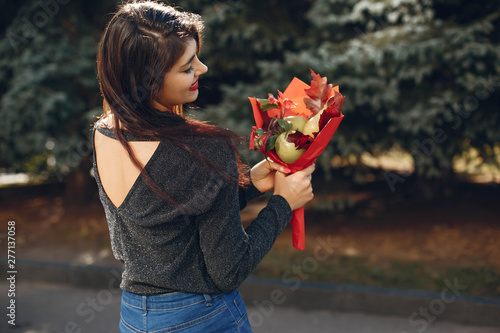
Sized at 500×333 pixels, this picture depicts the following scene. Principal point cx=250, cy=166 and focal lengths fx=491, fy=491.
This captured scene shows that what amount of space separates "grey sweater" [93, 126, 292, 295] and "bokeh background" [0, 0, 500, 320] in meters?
3.31

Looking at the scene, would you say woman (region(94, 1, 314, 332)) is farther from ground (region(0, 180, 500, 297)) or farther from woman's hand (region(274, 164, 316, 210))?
ground (region(0, 180, 500, 297))

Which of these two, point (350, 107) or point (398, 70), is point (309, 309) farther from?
point (398, 70)

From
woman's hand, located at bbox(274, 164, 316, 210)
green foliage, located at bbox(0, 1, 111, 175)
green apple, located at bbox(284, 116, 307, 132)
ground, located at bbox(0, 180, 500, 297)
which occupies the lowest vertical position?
ground, located at bbox(0, 180, 500, 297)

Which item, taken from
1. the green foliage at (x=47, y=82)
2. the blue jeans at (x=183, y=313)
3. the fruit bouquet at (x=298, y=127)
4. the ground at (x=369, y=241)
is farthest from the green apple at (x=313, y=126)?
the green foliage at (x=47, y=82)

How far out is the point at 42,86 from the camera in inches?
245

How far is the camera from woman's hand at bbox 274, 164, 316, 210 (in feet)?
5.40

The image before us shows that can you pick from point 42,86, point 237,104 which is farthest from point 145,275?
point 42,86

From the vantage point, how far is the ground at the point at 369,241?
482 centimetres

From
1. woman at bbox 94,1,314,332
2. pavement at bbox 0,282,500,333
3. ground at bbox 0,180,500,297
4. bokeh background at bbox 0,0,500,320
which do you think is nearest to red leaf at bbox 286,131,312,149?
woman at bbox 94,1,314,332

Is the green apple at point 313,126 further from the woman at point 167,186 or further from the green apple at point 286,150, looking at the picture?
the woman at point 167,186

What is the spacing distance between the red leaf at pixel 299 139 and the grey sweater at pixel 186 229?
36cm

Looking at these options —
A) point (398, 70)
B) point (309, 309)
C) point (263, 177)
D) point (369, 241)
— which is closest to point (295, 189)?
point (263, 177)

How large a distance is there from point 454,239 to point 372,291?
1914mm

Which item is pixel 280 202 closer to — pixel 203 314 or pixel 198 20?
pixel 203 314
